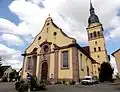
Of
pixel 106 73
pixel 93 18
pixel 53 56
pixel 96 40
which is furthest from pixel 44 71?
pixel 93 18

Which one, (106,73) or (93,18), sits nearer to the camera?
(106,73)

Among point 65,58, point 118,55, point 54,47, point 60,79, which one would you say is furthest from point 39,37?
point 118,55

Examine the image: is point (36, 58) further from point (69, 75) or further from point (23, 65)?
point (69, 75)

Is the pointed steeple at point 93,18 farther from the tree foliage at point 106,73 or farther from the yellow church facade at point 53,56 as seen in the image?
the yellow church facade at point 53,56

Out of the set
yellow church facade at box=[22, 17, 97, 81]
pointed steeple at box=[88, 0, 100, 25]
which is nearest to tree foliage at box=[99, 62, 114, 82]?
yellow church facade at box=[22, 17, 97, 81]

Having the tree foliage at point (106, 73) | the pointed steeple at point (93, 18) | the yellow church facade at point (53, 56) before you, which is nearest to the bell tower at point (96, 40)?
the pointed steeple at point (93, 18)

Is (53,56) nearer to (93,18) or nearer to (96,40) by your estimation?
(96,40)

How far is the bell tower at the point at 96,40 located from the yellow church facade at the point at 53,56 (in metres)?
25.8

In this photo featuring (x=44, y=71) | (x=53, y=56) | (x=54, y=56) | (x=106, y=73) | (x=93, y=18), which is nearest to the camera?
(x=54, y=56)

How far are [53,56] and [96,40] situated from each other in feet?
109

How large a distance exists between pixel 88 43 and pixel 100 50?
582 cm

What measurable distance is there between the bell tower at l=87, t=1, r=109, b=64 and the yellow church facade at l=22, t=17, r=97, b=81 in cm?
2580

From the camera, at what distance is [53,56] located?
30.2 meters

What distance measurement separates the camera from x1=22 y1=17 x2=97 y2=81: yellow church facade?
2778cm
